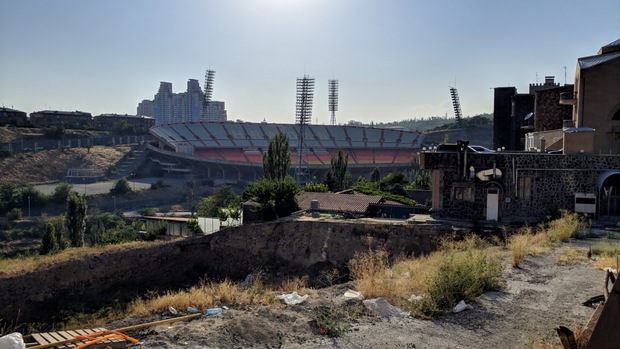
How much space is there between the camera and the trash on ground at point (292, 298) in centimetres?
1029

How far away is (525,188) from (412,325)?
14.0 m

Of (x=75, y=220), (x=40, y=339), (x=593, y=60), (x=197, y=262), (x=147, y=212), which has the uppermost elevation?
(x=593, y=60)

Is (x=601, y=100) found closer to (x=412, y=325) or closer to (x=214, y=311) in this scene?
(x=412, y=325)

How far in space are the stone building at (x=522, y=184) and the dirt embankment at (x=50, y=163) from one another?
62494 mm

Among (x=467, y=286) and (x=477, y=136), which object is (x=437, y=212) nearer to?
Result: (x=467, y=286)

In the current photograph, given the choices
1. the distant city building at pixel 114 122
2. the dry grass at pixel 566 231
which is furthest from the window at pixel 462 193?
the distant city building at pixel 114 122

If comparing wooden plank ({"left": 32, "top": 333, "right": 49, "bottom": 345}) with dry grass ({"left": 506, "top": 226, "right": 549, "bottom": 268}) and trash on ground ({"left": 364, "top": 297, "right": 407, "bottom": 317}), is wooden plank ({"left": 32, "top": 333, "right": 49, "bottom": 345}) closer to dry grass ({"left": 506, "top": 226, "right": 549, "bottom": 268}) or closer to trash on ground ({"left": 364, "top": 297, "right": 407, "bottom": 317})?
trash on ground ({"left": 364, "top": 297, "right": 407, "bottom": 317})

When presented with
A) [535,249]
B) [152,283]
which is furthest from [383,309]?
[152,283]

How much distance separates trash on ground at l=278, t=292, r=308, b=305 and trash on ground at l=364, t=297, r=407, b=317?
1.75m

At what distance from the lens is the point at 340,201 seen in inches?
1033

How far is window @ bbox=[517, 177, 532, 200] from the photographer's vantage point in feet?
64.8

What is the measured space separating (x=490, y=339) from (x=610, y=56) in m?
21.1

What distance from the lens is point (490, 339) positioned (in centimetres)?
732

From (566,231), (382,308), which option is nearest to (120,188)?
(566,231)
